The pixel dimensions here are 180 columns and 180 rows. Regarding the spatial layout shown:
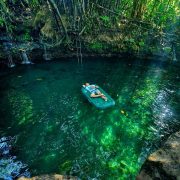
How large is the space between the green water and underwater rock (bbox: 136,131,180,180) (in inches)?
89.3

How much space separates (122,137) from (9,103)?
5.21 metres

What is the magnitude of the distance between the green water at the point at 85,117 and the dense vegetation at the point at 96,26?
1.80 m

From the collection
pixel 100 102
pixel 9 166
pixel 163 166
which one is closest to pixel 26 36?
pixel 100 102

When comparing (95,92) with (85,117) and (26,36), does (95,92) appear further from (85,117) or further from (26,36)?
(26,36)

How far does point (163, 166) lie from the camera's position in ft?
13.0

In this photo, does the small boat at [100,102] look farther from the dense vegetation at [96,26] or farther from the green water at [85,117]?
the dense vegetation at [96,26]

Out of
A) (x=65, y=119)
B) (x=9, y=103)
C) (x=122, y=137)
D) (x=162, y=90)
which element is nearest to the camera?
(x=122, y=137)

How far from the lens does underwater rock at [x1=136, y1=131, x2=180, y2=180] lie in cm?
379

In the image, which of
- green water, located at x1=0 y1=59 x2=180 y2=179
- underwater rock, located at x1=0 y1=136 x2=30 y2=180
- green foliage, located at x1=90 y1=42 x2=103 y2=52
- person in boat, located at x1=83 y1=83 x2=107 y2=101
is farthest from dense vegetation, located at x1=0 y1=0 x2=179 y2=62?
underwater rock, located at x1=0 y1=136 x2=30 y2=180

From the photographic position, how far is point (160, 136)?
8.05m

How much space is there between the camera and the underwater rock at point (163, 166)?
12.4 feet

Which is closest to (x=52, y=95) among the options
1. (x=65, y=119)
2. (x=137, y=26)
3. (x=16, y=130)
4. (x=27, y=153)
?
(x=65, y=119)

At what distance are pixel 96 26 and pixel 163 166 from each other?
12435 millimetres

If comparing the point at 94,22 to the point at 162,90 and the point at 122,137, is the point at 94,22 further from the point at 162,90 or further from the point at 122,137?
the point at 122,137
